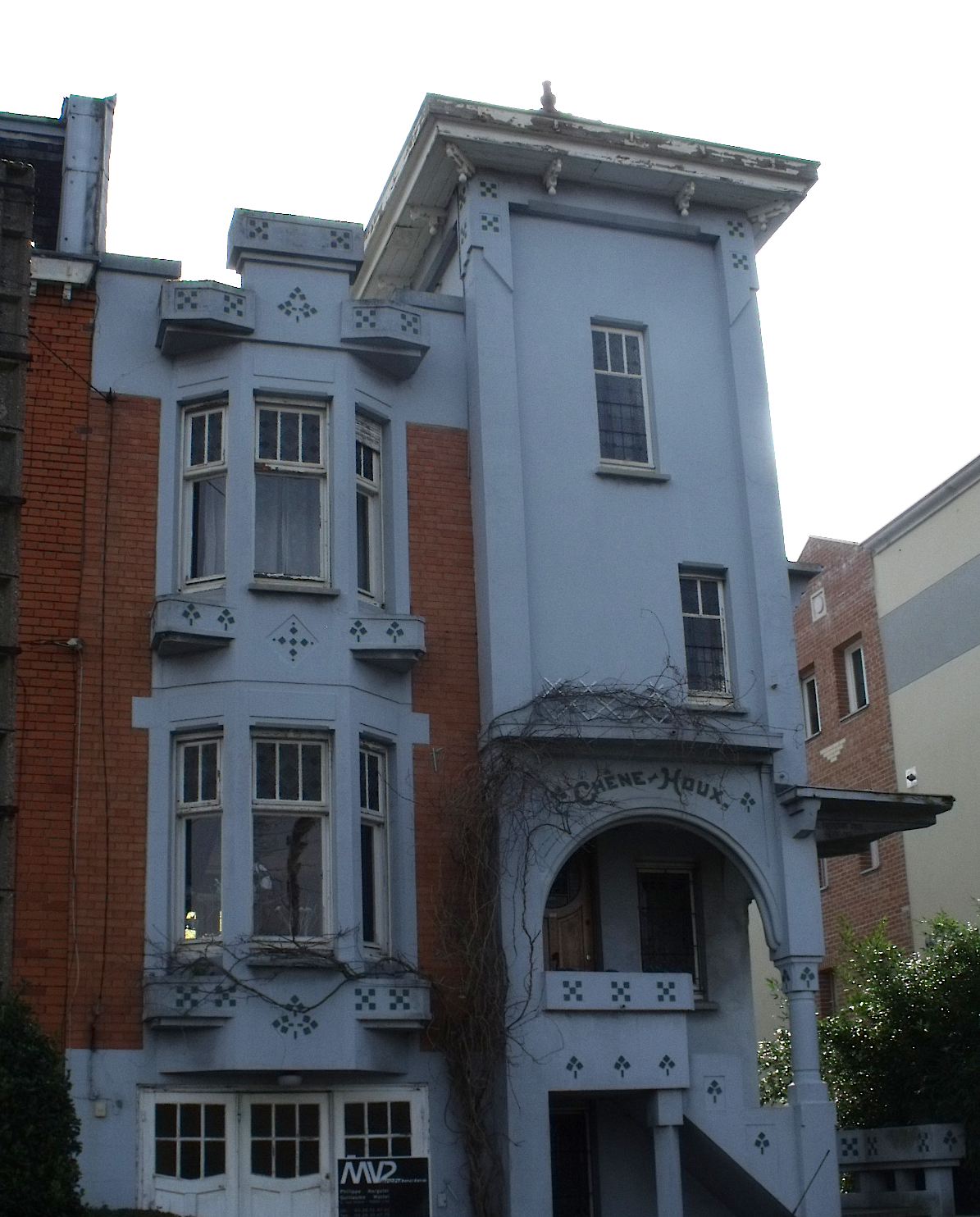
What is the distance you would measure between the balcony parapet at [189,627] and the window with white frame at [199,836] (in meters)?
0.88

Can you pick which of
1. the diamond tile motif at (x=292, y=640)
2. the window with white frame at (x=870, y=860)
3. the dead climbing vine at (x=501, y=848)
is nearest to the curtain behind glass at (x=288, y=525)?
the diamond tile motif at (x=292, y=640)

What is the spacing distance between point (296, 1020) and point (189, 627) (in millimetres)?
3747

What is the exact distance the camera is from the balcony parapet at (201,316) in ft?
54.3

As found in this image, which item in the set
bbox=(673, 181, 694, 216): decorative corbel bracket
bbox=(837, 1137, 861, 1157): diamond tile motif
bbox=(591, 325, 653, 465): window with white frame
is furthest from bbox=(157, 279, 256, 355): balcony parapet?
bbox=(837, 1137, 861, 1157): diamond tile motif

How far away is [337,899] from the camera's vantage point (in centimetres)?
1533

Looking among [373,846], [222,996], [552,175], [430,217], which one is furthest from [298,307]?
[222,996]

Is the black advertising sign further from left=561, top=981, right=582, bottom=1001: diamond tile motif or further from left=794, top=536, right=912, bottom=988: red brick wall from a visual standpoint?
left=794, top=536, right=912, bottom=988: red brick wall

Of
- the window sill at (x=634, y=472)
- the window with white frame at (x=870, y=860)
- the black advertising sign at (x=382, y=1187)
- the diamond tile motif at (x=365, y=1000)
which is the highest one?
the window sill at (x=634, y=472)

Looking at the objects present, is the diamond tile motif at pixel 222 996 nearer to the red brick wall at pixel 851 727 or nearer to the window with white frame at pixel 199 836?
the window with white frame at pixel 199 836

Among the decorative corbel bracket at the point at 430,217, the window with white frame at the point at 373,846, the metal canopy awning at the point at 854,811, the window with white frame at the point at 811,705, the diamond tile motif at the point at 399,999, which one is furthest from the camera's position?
the window with white frame at the point at 811,705

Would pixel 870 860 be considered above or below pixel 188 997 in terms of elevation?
above

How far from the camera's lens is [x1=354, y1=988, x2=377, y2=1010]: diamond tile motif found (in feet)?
49.2

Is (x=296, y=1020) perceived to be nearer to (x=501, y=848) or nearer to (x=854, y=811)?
(x=501, y=848)

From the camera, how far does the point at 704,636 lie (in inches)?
703
